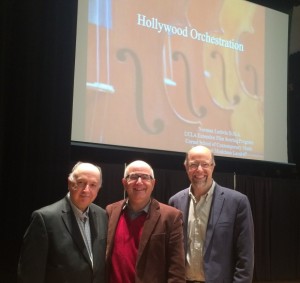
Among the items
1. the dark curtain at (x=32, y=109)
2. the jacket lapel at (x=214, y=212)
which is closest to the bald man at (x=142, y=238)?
the jacket lapel at (x=214, y=212)

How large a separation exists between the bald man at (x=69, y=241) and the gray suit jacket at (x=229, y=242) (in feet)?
2.14

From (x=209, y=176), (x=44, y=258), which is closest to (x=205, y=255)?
(x=209, y=176)

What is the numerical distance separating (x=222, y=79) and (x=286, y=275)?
2.54 metres

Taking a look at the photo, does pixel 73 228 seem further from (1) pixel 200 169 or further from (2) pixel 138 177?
(1) pixel 200 169

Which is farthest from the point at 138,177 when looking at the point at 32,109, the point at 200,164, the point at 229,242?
the point at 32,109

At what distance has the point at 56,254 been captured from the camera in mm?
2137

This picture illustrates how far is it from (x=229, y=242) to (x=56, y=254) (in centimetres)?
102

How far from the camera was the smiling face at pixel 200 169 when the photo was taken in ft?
8.84

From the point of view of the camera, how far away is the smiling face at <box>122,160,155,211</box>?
2.37 metres

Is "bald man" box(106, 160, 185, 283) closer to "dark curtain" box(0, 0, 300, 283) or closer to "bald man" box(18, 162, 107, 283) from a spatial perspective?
"bald man" box(18, 162, 107, 283)

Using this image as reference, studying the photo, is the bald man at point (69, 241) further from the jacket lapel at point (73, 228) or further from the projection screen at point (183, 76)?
the projection screen at point (183, 76)

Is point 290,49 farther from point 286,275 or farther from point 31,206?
point 31,206

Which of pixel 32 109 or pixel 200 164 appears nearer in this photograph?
pixel 200 164

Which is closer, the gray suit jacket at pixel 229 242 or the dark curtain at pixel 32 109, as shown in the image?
the gray suit jacket at pixel 229 242
